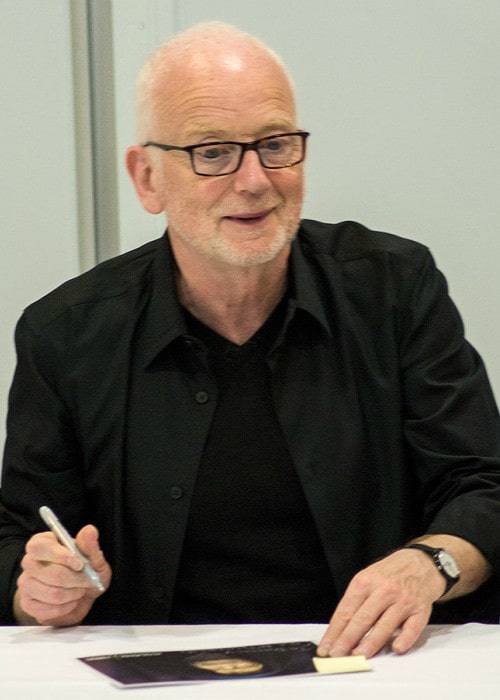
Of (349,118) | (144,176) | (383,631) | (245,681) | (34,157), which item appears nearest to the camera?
(245,681)

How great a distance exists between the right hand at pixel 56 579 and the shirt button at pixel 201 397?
1.24 feet

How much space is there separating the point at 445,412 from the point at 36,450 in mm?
692

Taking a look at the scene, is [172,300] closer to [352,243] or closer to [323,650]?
[352,243]

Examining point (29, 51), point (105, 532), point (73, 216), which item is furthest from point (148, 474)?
point (29, 51)

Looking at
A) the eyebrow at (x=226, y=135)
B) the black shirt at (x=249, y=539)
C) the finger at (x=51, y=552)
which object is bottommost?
the black shirt at (x=249, y=539)

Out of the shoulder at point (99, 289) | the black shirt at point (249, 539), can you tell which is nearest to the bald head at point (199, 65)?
the shoulder at point (99, 289)

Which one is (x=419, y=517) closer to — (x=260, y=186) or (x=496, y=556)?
(x=496, y=556)

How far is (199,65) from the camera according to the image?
1.86 m

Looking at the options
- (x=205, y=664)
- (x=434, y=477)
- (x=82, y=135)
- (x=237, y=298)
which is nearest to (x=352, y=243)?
(x=237, y=298)

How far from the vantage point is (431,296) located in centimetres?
192

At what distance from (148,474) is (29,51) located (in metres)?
1.30

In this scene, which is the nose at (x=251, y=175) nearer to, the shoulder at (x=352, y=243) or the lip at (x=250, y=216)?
the lip at (x=250, y=216)

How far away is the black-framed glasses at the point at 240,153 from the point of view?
1796 mm

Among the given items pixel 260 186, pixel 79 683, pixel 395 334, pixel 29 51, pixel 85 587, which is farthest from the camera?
pixel 29 51
